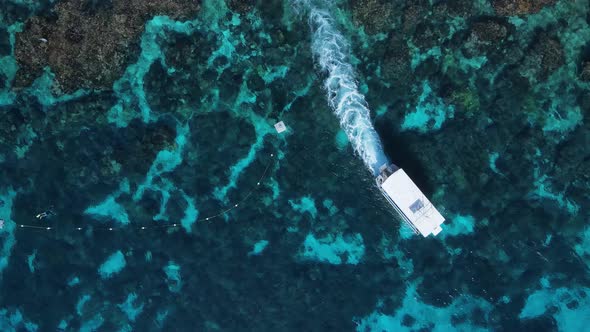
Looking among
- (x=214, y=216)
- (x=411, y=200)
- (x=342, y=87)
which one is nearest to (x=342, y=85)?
(x=342, y=87)

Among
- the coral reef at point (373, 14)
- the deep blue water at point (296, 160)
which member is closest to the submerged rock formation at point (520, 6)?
the deep blue water at point (296, 160)

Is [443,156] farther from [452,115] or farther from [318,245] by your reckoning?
[318,245]

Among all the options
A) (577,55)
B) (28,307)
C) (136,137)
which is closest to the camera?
(577,55)

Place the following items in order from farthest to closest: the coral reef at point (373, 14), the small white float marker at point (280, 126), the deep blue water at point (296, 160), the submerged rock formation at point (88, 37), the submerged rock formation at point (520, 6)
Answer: the small white float marker at point (280, 126), the submerged rock formation at point (88, 37), the deep blue water at point (296, 160), the coral reef at point (373, 14), the submerged rock formation at point (520, 6)

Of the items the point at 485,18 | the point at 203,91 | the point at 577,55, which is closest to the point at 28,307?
the point at 203,91

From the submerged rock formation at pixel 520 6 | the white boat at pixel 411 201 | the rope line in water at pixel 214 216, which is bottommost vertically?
the white boat at pixel 411 201

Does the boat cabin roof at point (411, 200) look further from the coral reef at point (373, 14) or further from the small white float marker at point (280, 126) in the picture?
the coral reef at point (373, 14)

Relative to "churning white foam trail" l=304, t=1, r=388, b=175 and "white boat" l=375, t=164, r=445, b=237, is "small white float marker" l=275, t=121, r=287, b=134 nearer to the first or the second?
"churning white foam trail" l=304, t=1, r=388, b=175
